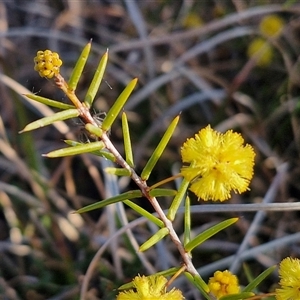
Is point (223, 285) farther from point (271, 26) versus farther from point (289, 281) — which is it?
point (271, 26)

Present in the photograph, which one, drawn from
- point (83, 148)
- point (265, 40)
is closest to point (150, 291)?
point (83, 148)

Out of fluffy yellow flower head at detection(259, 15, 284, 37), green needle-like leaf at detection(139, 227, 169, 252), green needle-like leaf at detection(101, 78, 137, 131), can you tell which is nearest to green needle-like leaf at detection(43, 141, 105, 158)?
green needle-like leaf at detection(101, 78, 137, 131)

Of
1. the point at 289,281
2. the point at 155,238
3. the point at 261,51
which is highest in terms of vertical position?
the point at 261,51

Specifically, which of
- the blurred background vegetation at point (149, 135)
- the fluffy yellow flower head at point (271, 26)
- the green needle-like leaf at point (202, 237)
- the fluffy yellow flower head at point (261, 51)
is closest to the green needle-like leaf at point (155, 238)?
the green needle-like leaf at point (202, 237)

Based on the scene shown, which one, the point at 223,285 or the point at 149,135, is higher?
the point at 149,135

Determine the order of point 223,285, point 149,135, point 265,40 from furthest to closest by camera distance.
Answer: point 265,40 → point 149,135 → point 223,285

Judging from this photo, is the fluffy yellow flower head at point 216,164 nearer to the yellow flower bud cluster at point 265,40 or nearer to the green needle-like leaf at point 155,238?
the green needle-like leaf at point 155,238

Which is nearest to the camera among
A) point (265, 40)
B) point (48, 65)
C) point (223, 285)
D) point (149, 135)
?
point (48, 65)
